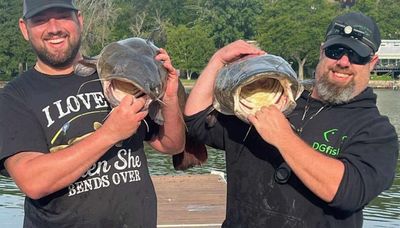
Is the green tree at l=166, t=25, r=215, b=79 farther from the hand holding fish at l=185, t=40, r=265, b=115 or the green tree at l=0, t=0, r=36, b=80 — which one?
the hand holding fish at l=185, t=40, r=265, b=115

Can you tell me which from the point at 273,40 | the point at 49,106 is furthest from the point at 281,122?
the point at 273,40

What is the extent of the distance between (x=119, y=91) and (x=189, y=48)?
208 ft

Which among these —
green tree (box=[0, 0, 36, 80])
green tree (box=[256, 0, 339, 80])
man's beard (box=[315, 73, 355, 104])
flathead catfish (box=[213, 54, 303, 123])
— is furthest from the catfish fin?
green tree (box=[0, 0, 36, 80])

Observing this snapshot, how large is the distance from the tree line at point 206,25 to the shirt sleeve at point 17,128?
5406 centimetres

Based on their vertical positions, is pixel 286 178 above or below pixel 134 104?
below

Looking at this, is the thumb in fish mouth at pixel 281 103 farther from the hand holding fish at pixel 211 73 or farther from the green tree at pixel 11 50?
the green tree at pixel 11 50

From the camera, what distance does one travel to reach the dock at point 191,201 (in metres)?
9.22

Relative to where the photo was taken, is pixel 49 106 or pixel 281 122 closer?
pixel 281 122

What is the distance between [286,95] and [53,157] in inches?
44.0

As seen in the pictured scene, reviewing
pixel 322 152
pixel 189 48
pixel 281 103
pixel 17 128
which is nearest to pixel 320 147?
pixel 322 152

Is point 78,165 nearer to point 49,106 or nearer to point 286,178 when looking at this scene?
point 49,106

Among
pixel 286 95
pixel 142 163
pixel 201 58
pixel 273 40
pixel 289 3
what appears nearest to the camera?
pixel 286 95

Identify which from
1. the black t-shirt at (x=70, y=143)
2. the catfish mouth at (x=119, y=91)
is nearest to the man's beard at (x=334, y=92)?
the catfish mouth at (x=119, y=91)

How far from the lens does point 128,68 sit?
317cm
